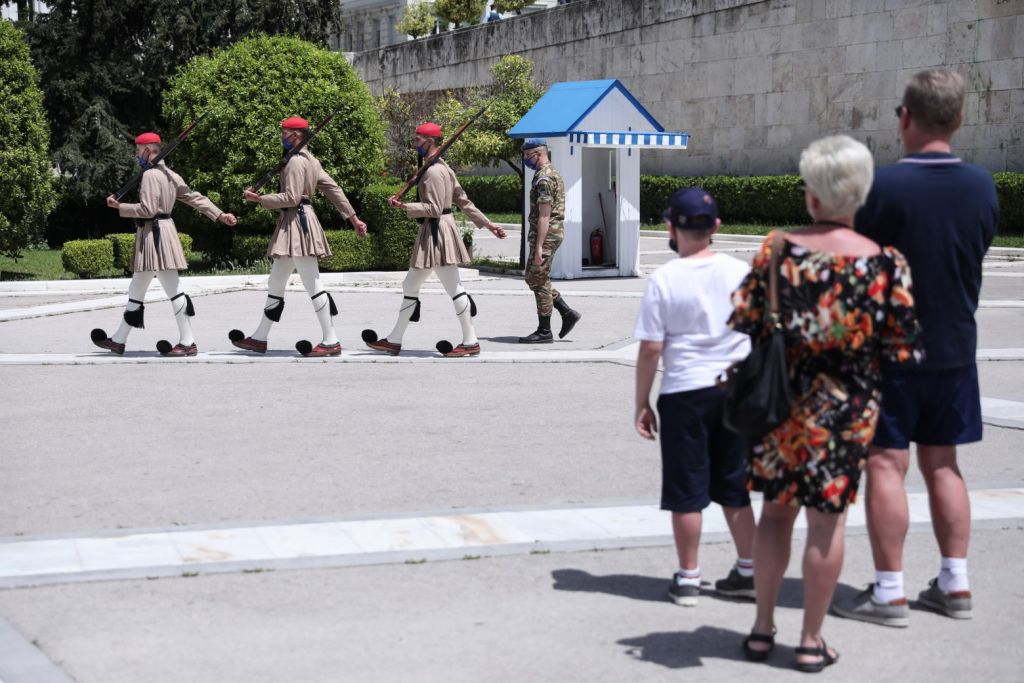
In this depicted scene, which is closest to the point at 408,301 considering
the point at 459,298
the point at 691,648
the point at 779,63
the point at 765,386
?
the point at 459,298

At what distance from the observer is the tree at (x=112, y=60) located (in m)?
27.4

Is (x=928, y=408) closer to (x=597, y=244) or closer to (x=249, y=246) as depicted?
(x=597, y=244)

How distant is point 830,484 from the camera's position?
416cm

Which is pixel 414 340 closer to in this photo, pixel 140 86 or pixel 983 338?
pixel 983 338

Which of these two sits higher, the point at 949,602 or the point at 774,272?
the point at 774,272

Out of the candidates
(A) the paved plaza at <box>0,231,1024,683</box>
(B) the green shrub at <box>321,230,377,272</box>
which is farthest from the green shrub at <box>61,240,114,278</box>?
(A) the paved plaza at <box>0,231,1024,683</box>

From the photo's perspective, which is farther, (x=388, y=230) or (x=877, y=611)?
(x=388, y=230)

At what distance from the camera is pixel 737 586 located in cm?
509

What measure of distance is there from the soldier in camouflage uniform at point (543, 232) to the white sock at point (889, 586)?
24.0ft

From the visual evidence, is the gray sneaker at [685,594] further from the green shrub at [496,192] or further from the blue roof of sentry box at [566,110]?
the green shrub at [496,192]

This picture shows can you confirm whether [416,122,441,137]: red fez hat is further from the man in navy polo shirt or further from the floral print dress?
the floral print dress

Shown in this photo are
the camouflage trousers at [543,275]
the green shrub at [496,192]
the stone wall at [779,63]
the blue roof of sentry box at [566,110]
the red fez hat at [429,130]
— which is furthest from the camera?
the green shrub at [496,192]

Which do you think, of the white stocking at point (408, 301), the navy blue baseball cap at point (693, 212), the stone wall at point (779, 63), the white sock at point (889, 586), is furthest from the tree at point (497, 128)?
the white sock at point (889, 586)

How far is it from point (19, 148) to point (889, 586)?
17.4 m
